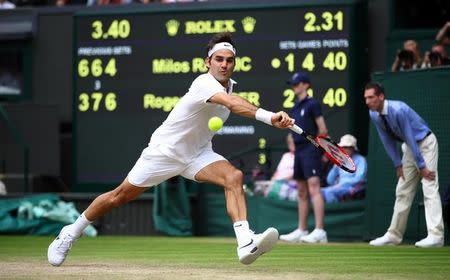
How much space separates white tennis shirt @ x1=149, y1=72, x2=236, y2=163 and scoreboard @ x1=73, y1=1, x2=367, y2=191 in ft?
21.0

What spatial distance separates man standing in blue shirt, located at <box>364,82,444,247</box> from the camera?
13.9 meters

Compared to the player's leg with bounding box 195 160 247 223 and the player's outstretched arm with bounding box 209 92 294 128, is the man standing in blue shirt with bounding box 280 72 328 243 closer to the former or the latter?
the player's leg with bounding box 195 160 247 223

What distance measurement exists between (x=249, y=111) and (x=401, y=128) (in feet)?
15.4

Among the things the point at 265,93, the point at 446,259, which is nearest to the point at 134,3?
the point at 265,93

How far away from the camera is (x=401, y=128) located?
45.6 feet

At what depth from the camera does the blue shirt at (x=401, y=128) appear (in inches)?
545

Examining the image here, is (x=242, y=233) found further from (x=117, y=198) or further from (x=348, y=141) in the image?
(x=348, y=141)

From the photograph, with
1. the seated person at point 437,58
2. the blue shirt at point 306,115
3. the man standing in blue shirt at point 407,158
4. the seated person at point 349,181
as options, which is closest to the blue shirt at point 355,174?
the seated person at point 349,181

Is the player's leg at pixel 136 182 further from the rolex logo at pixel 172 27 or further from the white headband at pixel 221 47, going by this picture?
the rolex logo at pixel 172 27

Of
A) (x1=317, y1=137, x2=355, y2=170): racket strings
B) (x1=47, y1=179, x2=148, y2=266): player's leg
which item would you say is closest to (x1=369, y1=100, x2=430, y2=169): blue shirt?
(x1=317, y1=137, x2=355, y2=170): racket strings

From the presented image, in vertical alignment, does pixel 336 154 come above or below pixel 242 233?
above

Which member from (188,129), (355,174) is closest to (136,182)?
(188,129)

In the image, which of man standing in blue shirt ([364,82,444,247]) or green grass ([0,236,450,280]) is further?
man standing in blue shirt ([364,82,444,247])

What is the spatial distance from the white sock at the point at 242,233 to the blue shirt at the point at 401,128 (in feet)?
15.1
